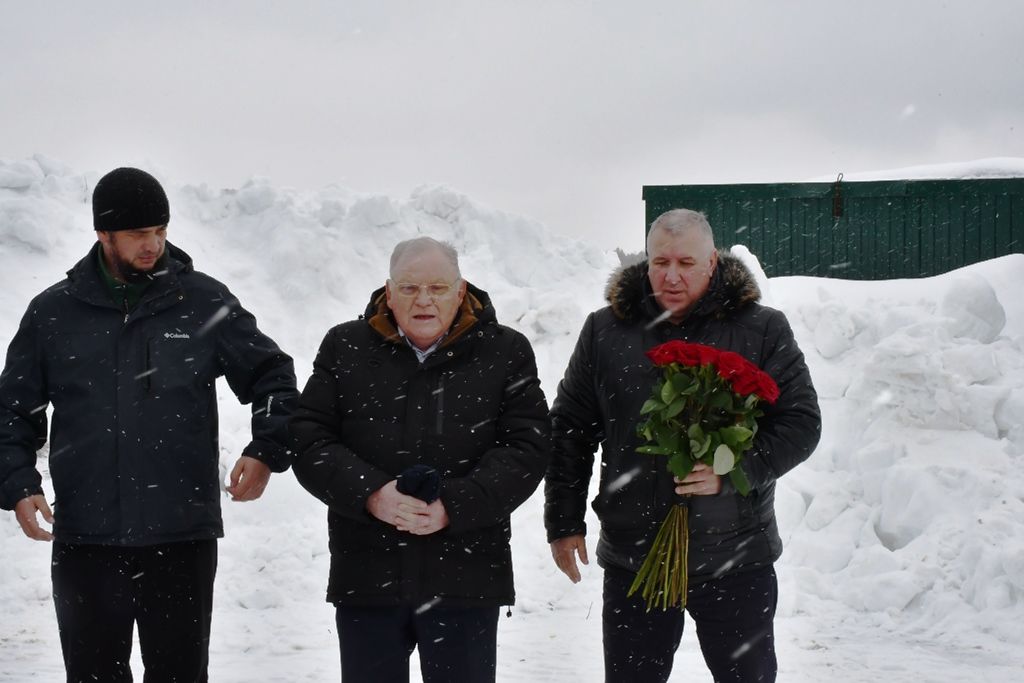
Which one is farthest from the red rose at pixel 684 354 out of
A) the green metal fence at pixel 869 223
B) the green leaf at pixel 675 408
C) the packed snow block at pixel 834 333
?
the green metal fence at pixel 869 223

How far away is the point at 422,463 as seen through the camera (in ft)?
10.5

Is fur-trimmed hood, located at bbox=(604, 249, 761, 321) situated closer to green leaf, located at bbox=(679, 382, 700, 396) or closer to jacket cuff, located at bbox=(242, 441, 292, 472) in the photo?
green leaf, located at bbox=(679, 382, 700, 396)

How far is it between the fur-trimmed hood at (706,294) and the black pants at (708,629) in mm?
797

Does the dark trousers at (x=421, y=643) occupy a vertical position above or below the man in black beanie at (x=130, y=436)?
below

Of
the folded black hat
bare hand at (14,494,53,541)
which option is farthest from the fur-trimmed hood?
bare hand at (14,494,53,541)

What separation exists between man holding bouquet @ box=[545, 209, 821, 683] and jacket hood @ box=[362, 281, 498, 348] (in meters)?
0.44

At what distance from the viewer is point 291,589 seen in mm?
7246

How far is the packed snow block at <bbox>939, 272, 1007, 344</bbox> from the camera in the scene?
9594 mm

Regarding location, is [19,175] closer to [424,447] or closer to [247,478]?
[247,478]

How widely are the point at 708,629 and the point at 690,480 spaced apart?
0.49 m

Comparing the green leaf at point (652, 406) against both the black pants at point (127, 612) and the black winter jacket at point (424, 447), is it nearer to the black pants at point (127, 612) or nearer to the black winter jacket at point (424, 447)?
the black winter jacket at point (424, 447)

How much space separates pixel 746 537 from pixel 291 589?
454 centimetres

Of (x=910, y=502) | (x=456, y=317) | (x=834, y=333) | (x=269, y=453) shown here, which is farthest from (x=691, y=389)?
(x=834, y=333)

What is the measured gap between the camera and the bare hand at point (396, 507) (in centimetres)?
306
